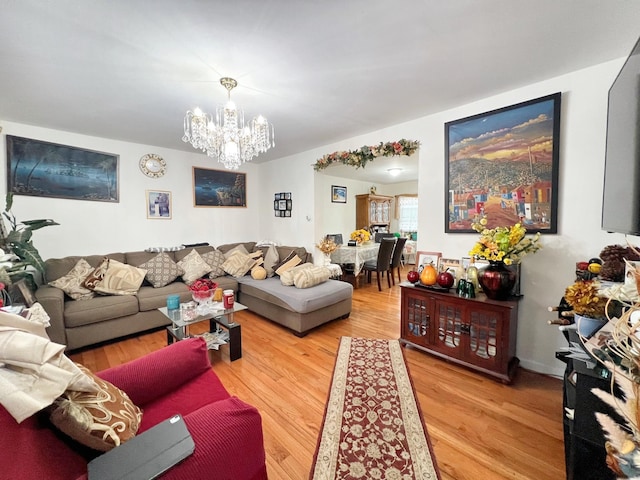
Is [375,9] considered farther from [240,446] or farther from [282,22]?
[240,446]

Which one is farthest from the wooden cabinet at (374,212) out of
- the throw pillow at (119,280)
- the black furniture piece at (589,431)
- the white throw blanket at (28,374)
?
the white throw blanket at (28,374)

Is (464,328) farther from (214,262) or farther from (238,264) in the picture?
(214,262)

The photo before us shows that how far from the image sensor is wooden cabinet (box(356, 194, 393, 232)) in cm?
712

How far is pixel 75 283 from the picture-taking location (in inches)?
113

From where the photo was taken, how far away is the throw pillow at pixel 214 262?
391 centimetres

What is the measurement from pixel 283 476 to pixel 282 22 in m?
2.50

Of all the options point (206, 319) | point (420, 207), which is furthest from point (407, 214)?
point (206, 319)

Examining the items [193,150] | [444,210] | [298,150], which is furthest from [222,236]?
[444,210]

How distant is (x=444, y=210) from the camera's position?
2.71 m

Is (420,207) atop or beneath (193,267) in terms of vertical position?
atop

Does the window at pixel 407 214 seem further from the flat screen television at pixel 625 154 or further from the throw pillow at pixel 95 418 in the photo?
the throw pillow at pixel 95 418

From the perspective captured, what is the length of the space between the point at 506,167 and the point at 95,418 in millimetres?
3087

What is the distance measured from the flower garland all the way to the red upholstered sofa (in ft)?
9.14

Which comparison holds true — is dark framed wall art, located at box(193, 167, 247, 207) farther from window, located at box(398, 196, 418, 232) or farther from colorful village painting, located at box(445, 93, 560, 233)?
window, located at box(398, 196, 418, 232)
